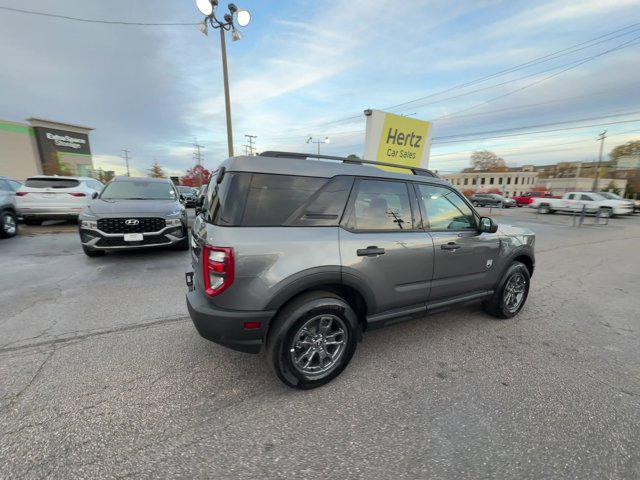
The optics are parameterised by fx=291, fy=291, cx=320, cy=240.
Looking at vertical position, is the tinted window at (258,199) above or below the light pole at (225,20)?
below

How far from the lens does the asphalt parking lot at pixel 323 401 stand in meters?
1.75

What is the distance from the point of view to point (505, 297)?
12.3 ft

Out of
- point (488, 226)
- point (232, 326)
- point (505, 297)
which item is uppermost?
point (488, 226)

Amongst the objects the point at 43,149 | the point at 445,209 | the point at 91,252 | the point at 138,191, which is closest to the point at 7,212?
the point at 91,252

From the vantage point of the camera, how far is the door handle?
97.2 inches

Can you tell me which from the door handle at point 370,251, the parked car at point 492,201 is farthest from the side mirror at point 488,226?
the parked car at point 492,201

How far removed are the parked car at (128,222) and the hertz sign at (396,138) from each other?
14.9 ft

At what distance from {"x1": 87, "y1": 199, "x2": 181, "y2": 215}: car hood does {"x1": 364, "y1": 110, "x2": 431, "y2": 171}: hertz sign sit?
4.56 meters

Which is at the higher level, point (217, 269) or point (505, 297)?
point (217, 269)

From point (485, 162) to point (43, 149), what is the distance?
113 m

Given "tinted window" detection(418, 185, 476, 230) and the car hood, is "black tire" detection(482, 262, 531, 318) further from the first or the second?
the car hood

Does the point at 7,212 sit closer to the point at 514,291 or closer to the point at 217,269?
the point at 217,269

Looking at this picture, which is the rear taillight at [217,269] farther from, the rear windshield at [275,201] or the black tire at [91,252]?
the black tire at [91,252]

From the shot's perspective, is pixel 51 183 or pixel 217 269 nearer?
pixel 217 269
